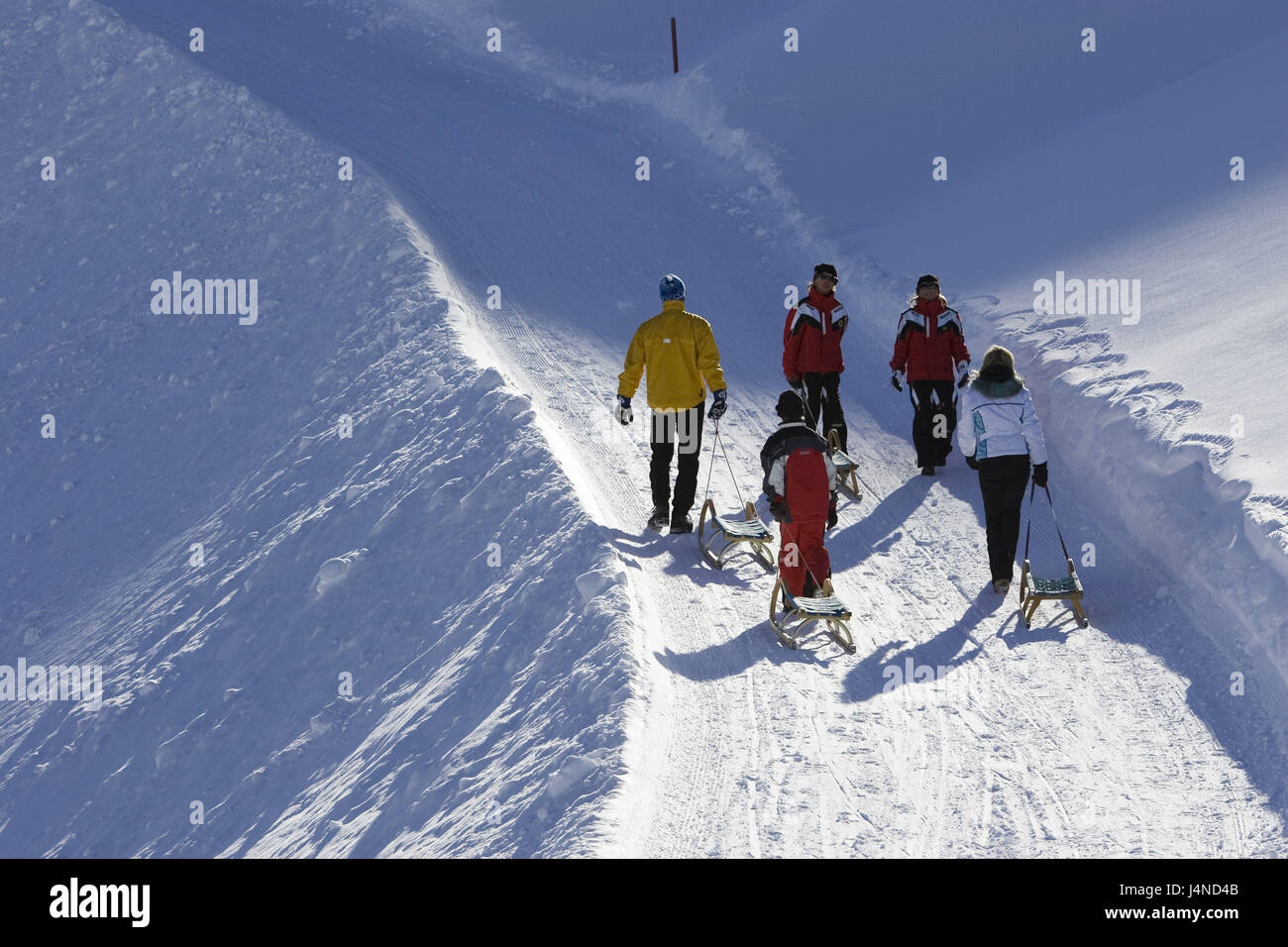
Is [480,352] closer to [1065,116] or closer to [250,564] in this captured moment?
[250,564]

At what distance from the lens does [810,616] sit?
9094 millimetres

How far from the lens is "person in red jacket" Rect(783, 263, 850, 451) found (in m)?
11.9

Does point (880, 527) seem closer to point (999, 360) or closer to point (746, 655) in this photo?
point (999, 360)

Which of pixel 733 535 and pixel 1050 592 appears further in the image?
pixel 733 535

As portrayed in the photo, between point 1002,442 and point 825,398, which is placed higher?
point 825,398

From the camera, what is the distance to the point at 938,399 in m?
12.1

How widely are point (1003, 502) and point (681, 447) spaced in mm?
2568

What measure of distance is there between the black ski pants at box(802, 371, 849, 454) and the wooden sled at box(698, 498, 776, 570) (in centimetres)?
160

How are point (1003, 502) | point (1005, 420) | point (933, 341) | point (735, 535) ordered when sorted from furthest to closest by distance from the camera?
point (933, 341)
point (735, 535)
point (1003, 502)
point (1005, 420)

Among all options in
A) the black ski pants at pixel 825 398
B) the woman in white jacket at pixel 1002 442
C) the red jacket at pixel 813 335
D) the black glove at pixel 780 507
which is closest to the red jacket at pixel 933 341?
the red jacket at pixel 813 335

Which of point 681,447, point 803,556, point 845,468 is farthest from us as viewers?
point 845,468

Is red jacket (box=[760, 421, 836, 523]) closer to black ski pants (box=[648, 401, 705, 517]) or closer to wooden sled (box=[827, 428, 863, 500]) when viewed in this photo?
black ski pants (box=[648, 401, 705, 517])

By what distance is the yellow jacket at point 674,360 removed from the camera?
10.6m

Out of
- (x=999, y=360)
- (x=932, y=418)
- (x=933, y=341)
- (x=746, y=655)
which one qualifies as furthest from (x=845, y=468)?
(x=746, y=655)
